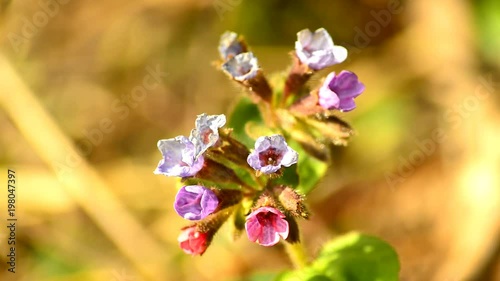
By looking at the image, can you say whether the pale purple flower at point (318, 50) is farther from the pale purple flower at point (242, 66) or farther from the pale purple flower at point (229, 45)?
the pale purple flower at point (229, 45)

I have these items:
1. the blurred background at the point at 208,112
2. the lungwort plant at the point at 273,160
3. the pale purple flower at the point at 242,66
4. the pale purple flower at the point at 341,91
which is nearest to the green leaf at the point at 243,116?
the lungwort plant at the point at 273,160

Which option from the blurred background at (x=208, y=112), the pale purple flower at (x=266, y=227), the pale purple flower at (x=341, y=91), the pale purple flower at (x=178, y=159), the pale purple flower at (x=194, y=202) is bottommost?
the pale purple flower at (x=266, y=227)

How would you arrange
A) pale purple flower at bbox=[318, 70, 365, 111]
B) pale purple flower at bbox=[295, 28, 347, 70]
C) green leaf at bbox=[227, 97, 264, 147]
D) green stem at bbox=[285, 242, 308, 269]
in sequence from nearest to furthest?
pale purple flower at bbox=[318, 70, 365, 111], pale purple flower at bbox=[295, 28, 347, 70], green stem at bbox=[285, 242, 308, 269], green leaf at bbox=[227, 97, 264, 147]

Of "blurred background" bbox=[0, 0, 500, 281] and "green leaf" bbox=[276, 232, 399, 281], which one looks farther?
"blurred background" bbox=[0, 0, 500, 281]

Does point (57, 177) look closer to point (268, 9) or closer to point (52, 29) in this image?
point (52, 29)

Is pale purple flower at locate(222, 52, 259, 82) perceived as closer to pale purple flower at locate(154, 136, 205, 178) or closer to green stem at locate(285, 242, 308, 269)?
pale purple flower at locate(154, 136, 205, 178)

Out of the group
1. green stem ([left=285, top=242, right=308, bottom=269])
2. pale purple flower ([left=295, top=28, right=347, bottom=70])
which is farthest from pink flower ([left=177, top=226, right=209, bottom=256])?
pale purple flower ([left=295, top=28, right=347, bottom=70])
